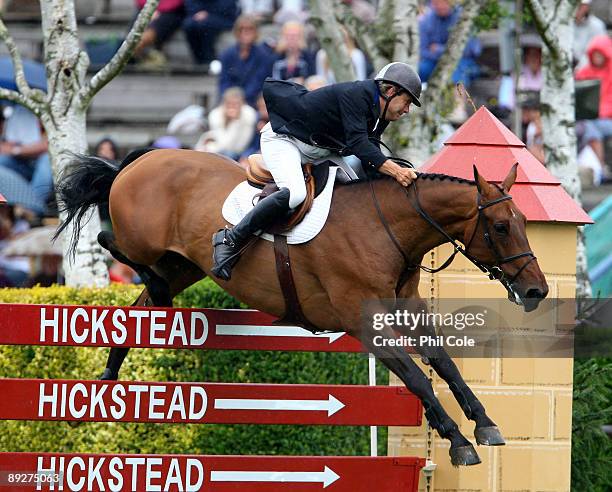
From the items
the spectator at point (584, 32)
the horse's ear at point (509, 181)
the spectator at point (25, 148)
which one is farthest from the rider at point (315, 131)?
the spectator at point (584, 32)

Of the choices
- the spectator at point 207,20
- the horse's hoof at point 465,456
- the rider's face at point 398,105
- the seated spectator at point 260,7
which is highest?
the seated spectator at point 260,7

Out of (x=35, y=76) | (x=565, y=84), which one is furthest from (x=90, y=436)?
(x=35, y=76)

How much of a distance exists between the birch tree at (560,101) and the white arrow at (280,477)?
5.03m

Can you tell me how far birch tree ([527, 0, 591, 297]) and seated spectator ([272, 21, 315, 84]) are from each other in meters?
3.39

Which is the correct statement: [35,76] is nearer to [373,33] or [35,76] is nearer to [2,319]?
[373,33]

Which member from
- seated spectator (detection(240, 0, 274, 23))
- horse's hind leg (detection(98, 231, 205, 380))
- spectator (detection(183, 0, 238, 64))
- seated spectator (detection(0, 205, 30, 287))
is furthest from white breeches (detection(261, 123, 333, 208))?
seated spectator (detection(240, 0, 274, 23))

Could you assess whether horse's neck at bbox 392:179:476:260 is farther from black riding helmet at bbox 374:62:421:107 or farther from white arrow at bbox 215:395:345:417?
white arrow at bbox 215:395:345:417

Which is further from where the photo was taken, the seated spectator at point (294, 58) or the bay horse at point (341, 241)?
the seated spectator at point (294, 58)

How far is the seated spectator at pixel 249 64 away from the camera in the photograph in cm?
1377

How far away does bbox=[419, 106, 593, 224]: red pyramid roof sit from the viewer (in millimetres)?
6719

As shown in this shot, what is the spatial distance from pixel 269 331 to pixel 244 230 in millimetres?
565

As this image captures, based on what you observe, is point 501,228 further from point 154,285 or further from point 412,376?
point 154,285

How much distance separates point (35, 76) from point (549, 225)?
28.6ft

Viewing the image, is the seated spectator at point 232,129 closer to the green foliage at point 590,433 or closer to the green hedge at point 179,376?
the green hedge at point 179,376
